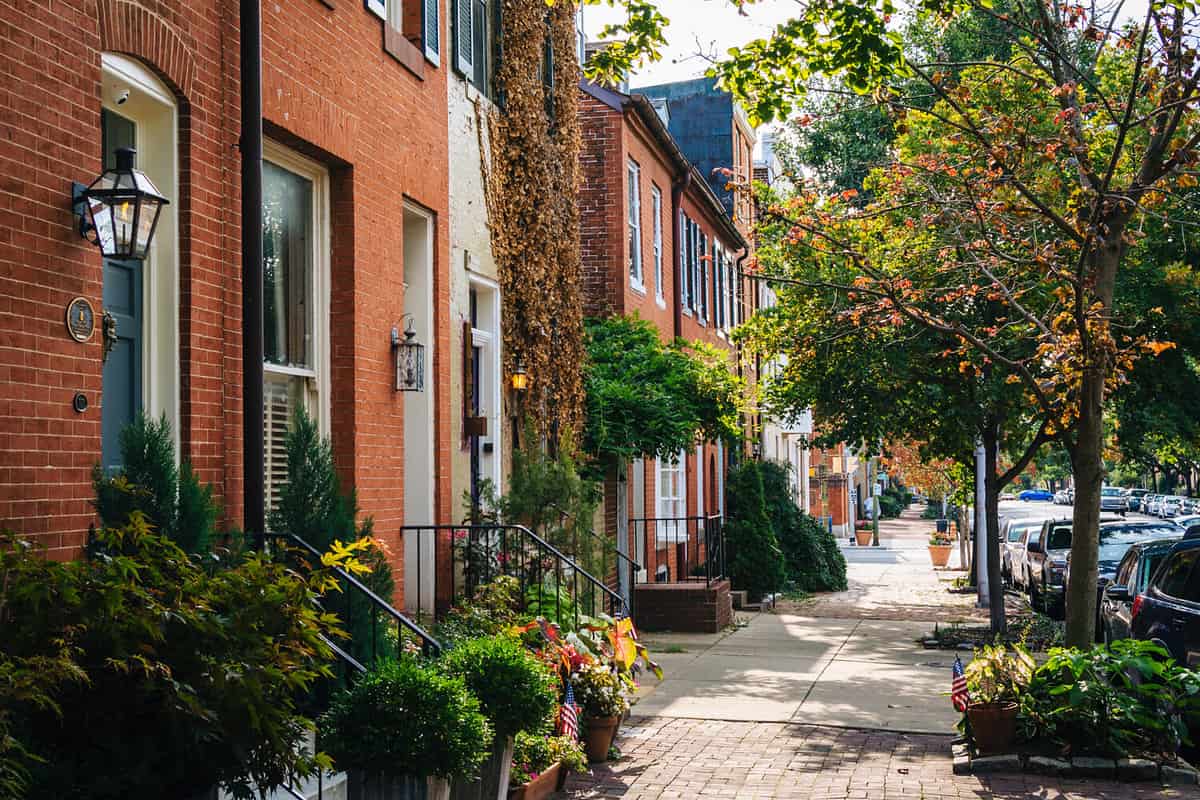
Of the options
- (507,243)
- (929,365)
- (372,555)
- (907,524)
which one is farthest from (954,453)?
(907,524)

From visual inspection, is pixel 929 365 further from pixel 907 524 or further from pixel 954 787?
pixel 907 524

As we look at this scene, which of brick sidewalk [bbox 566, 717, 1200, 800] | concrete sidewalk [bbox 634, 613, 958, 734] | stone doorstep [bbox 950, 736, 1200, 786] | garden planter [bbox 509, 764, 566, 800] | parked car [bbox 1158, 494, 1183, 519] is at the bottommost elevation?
parked car [bbox 1158, 494, 1183, 519]

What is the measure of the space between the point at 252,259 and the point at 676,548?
1442cm

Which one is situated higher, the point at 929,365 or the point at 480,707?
the point at 929,365

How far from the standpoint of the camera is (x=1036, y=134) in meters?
14.8

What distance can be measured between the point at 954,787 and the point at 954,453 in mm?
10091

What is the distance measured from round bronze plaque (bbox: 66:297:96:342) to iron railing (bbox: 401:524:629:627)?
4.21 m

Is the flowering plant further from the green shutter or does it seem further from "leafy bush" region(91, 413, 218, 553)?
the green shutter

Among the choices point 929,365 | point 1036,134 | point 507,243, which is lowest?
point 929,365

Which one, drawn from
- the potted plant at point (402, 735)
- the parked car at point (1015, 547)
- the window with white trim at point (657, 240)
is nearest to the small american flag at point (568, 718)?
the potted plant at point (402, 735)

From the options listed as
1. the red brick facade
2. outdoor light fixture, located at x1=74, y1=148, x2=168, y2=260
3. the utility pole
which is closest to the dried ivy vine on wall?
the red brick facade

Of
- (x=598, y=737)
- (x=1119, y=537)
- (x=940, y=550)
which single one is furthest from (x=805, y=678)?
(x=940, y=550)

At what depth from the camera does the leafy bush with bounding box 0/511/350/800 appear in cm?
407

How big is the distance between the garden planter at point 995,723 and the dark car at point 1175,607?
1.67 m
